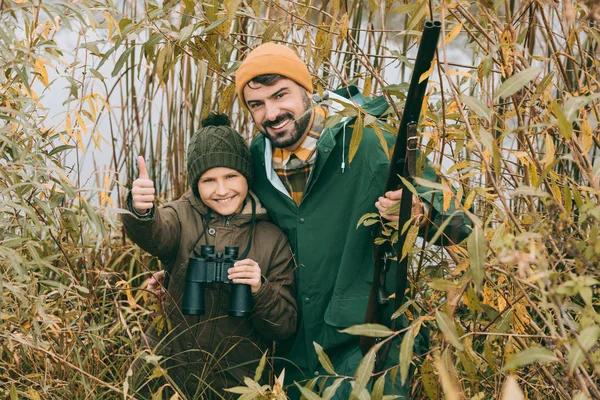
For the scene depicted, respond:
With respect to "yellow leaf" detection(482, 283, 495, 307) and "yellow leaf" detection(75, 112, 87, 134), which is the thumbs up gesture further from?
"yellow leaf" detection(482, 283, 495, 307)

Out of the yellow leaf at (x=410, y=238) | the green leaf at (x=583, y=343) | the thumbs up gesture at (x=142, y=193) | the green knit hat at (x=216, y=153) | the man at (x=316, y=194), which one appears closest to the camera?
the green leaf at (x=583, y=343)

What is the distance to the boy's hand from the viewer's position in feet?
7.64

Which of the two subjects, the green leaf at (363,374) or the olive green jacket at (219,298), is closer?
the green leaf at (363,374)

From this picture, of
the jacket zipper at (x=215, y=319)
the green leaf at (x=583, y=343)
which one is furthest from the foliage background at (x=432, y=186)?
the jacket zipper at (x=215, y=319)

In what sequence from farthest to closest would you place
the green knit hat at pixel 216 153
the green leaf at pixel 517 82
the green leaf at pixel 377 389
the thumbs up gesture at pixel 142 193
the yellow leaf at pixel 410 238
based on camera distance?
the green knit hat at pixel 216 153 → the thumbs up gesture at pixel 142 193 → the yellow leaf at pixel 410 238 → the green leaf at pixel 377 389 → the green leaf at pixel 517 82

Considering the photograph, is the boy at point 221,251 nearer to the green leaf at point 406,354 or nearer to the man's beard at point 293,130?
the man's beard at point 293,130

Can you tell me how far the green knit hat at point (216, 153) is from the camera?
8.21ft

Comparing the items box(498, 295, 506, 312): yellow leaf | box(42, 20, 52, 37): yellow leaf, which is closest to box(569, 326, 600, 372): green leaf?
box(498, 295, 506, 312): yellow leaf

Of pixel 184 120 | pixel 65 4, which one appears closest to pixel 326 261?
pixel 65 4

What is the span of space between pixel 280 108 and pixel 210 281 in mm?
561

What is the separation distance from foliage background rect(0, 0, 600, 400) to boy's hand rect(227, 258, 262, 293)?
291 mm

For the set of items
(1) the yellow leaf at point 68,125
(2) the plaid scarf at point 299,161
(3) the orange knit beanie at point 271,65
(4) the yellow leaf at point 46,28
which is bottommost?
(2) the plaid scarf at point 299,161

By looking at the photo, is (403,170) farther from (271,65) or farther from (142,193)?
(142,193)

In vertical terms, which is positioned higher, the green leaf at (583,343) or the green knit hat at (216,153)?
the green knit hat at (216,153)
